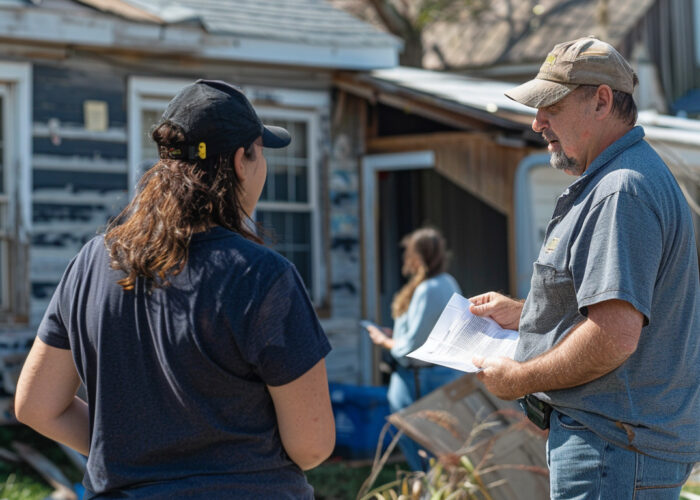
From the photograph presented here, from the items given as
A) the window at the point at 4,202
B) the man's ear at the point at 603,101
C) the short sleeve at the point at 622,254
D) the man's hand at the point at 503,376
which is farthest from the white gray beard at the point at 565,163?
the window at the point at 4,202

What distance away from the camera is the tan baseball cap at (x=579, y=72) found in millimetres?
2479

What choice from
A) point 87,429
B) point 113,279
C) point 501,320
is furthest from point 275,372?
point 501,320

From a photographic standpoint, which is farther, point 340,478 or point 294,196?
point 294,196

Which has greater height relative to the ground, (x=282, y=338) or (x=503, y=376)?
(x=282, y=338)

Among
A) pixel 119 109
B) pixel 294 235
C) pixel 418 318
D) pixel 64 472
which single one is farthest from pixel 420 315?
pixel 119 109

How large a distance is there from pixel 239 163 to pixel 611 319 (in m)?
0.95

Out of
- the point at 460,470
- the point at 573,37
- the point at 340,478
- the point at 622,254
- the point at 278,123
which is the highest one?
the point at 573,37

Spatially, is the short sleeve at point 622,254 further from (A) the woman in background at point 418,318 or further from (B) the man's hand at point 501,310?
(A) the woman in background at point 418,318

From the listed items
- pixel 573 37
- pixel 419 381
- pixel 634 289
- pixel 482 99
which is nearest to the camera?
pixel 634 289

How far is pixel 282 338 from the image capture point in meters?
1.93

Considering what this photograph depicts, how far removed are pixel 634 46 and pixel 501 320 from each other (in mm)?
12461

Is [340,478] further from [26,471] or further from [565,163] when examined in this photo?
[565,163]

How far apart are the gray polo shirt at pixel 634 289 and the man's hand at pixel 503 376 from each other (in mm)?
89

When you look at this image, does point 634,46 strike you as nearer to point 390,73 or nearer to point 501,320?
point 390,73
